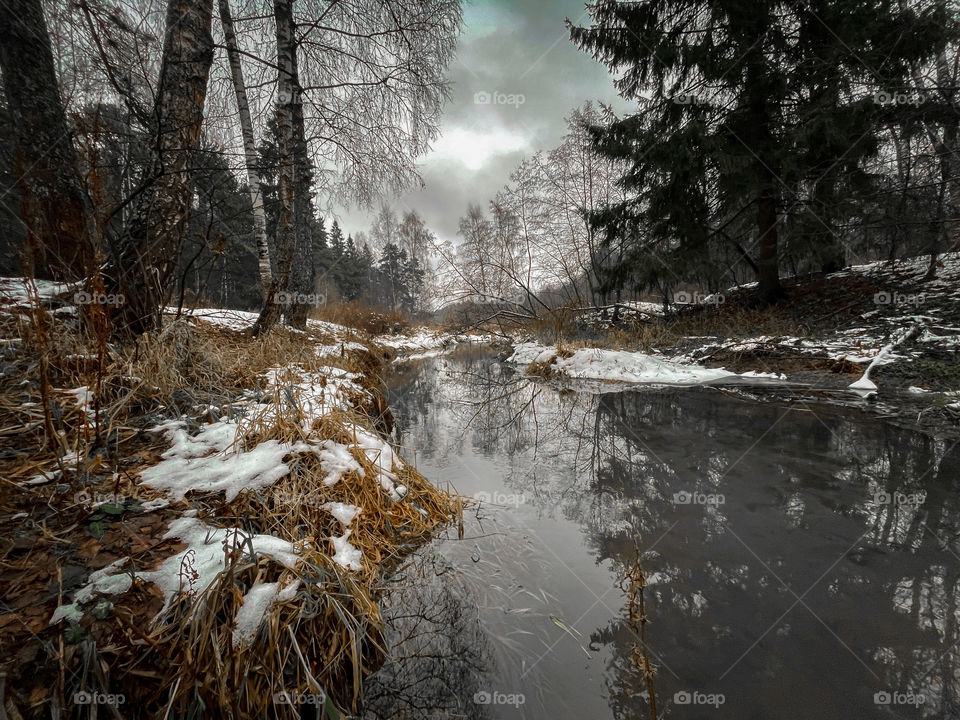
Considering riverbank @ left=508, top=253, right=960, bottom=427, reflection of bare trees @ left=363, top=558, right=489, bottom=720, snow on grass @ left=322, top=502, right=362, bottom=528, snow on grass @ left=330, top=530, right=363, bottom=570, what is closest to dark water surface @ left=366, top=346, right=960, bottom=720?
reflection of bare trees @ left=363, top=558, right=489, bottom=720

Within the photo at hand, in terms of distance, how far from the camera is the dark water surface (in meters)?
1.19

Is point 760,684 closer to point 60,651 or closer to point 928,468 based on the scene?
point 60,651

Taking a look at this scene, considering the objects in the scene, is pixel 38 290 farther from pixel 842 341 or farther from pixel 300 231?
pixel 842 341

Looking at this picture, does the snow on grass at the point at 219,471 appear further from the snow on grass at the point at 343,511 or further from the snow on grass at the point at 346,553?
the snow on grass at the point at 346,553

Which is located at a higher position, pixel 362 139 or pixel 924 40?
pixel 924 40

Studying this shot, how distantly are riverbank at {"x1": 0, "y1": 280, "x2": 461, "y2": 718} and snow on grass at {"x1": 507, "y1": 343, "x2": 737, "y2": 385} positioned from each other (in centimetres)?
503

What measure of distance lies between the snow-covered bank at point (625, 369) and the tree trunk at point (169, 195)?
5.93 m

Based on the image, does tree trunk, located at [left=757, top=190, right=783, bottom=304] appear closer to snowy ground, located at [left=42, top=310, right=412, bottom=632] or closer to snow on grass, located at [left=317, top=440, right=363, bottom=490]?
snowy ground, located at [left=42, top=310, right=412, bottom=632]

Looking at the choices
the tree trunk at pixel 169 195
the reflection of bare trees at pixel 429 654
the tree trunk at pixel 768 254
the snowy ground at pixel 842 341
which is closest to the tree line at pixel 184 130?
the tree trunk at pixel 169 195

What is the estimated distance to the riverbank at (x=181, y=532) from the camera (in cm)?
93

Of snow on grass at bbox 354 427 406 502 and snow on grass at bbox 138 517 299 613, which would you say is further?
snow on grass at bbox 354 427 406 502

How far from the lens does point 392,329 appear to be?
1499cm

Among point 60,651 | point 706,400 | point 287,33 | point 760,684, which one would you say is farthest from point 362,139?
point 760,684

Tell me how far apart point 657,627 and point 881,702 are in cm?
62
